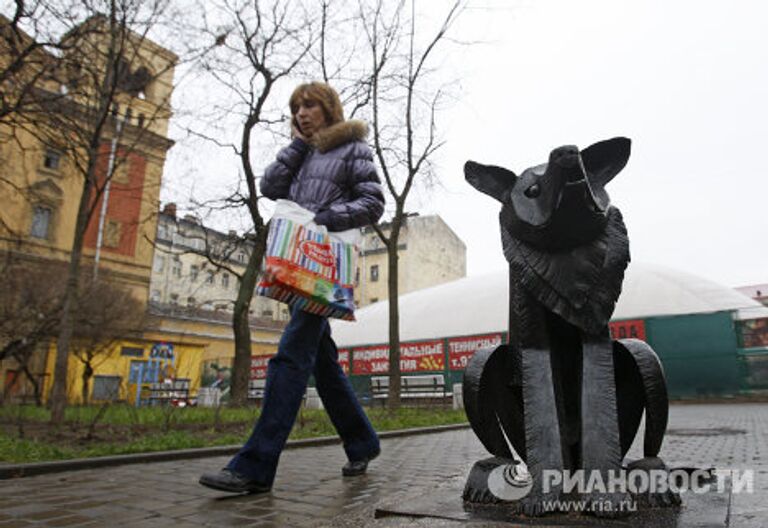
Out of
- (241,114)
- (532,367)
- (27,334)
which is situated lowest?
(532,367)

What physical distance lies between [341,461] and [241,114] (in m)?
12.2

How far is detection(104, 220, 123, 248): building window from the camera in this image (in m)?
32.9

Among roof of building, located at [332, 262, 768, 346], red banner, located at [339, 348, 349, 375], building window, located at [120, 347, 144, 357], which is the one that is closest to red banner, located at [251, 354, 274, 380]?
red banner, located at [339, 348, 349, 375]

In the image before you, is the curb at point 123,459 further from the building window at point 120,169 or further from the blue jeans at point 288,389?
the building window at point 120,169

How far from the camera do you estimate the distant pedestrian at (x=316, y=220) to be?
287 centimetres

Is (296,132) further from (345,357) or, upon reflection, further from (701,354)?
(345,357)

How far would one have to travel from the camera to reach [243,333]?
14.1m

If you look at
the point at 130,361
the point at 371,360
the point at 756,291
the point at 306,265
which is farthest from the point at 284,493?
the point at 756,291

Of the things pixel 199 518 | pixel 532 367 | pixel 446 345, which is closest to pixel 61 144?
pixel 199 518

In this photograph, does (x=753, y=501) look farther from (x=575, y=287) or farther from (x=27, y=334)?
(x=27, y=334)

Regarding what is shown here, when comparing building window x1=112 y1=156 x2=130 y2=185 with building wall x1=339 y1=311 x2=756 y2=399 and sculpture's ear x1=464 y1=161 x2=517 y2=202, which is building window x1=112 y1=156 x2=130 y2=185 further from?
building wall x1=339 y1=311 x2=756 y2=399

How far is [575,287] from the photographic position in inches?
77.9

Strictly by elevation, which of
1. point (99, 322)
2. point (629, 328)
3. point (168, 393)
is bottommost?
point (168, 393)

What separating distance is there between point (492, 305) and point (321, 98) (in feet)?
73.6
